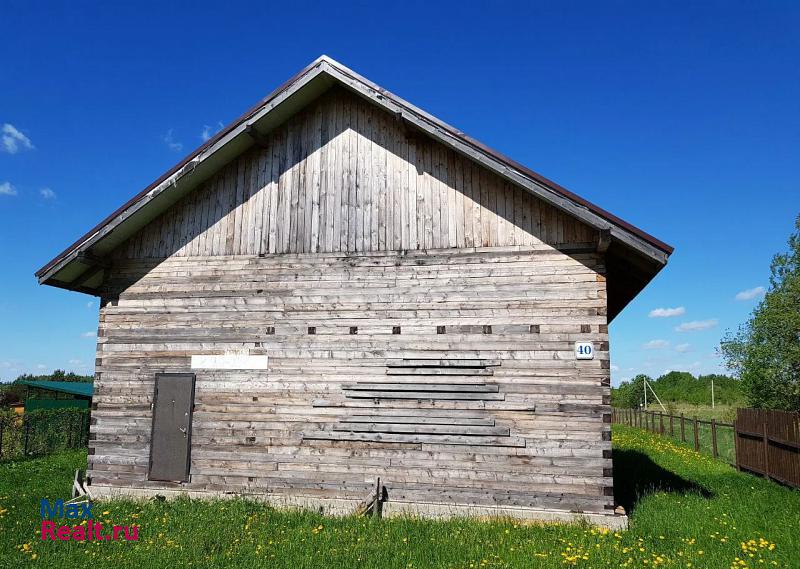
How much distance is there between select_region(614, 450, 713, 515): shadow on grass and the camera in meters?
10.9

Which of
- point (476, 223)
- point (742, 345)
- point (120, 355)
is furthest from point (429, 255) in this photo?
point (742, 345)

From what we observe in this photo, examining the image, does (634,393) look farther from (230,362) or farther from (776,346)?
(230,362)

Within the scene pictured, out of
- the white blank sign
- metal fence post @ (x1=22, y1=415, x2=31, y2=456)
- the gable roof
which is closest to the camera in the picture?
the gable roof

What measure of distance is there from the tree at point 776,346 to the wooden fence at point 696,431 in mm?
5767

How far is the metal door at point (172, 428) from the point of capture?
10.6m

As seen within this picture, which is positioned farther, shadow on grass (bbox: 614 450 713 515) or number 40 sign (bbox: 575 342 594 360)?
shadow on grass (bbox: 614 450 713 515)

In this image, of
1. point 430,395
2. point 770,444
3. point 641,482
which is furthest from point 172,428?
point 770,444

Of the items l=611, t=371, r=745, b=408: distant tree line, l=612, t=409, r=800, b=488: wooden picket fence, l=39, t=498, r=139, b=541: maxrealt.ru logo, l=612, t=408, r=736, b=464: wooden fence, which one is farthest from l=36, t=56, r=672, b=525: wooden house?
l=611, t=371, r=745, b=408: distant tree line

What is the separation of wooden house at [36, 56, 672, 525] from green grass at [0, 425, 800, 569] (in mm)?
822

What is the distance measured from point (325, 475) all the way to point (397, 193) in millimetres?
5396

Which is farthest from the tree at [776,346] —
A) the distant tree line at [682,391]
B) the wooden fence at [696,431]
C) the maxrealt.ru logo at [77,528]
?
the maxrealt.ru logo at [77,528]

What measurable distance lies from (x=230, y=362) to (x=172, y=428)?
1.72m

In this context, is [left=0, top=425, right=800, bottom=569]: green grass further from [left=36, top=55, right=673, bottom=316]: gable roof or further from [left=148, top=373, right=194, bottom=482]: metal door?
[left=36, top=55, right=673, bottom=316]: gable roof

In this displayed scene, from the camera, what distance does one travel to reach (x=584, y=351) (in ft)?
30.9
